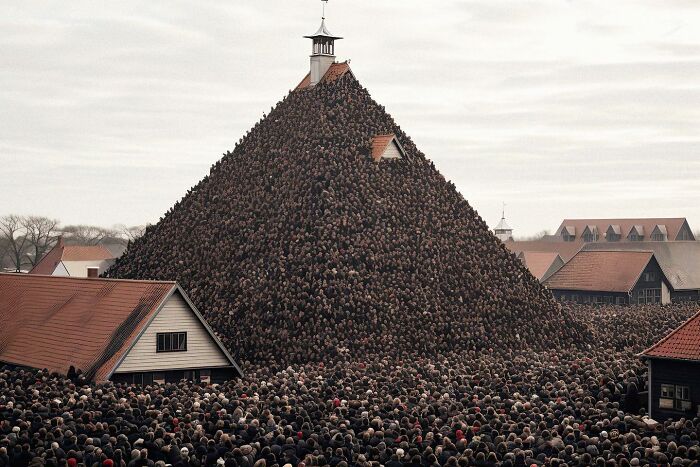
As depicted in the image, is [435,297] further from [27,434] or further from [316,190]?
[27,434]

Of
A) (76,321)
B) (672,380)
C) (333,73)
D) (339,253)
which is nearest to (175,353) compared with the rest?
(76,321)

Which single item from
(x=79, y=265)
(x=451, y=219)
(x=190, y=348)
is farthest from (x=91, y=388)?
(x=79, y=265)

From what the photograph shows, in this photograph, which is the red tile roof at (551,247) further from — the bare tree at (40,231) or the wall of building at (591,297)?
the bare tree at (40,231)

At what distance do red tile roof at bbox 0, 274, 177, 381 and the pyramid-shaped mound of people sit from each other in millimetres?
8837

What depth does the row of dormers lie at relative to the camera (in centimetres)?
16025

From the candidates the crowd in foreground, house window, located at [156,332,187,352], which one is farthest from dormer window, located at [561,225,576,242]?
house window, located at [156,332,187,352]

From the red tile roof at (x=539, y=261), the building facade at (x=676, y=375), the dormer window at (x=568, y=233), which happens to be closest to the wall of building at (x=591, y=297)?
the red tile roof at (x=539, y=261)

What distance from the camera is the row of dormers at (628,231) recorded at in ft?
526

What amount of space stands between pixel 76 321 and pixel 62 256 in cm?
7218

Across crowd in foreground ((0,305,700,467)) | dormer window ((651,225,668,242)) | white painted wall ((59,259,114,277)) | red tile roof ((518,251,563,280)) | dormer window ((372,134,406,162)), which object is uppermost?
dormer window ((651,225,668,242))

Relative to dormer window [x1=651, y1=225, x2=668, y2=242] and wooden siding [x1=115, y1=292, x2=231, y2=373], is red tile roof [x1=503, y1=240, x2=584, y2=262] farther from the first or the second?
wooden siding [x1=115, y1=292, x2=231, y2=373]

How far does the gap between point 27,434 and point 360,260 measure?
31779 millimetres

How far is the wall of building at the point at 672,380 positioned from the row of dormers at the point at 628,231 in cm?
11484

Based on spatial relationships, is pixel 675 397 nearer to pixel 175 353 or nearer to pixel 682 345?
pixel 682 345
